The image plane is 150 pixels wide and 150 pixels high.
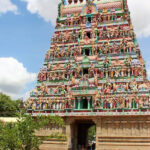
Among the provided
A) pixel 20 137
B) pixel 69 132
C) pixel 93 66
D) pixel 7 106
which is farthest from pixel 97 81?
pixel 7 106

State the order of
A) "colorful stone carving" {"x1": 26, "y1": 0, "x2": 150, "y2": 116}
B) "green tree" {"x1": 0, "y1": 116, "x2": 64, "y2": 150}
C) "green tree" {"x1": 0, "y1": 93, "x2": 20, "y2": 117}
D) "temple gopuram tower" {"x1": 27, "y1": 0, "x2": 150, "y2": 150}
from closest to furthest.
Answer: "green tree" {"x1": 0, "y1": 116, "x2": 64, "y2": 150} < "temple gopuram tower" {"x1": 27, "y1": 0, "x2": 150, "y2": 150} < "colorful stone carving" {"x1": 26, "y1": 0, "x2": 150, "y2": 116} < "green tree" {"x1": 0, "y1": 93, "x2": 20, "y2": 117}

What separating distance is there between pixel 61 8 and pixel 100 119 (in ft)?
72.0

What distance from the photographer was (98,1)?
36094 millimetres

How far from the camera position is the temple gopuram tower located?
79.4ft

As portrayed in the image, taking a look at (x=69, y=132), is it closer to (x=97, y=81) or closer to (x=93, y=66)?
(x=97, y=81)

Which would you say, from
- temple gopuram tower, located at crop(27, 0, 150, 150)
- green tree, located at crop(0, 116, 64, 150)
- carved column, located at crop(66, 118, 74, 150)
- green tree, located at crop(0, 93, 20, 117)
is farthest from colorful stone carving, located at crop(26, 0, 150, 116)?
green tree, located at crop(0, 93, 20, 117)

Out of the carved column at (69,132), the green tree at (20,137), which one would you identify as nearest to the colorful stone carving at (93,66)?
the carved column at (69,132)

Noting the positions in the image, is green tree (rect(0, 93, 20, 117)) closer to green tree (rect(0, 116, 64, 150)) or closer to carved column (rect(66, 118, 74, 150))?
carved column (rect(66, 118, 74, 150))

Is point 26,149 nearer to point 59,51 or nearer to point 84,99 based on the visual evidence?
point 84,99

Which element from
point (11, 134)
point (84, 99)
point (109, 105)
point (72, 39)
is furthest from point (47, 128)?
point (72, 39)

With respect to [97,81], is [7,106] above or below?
below

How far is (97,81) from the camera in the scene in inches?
1092

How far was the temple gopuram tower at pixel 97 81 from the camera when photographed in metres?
24.2

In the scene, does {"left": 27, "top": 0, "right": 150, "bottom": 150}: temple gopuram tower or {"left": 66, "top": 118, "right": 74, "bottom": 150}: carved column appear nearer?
{"left": 27, "top": 0, "right": 150, "bottom": 150}: temple gopuram tower
